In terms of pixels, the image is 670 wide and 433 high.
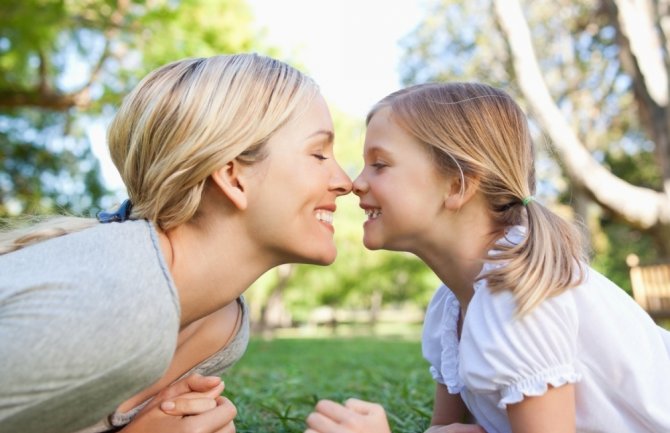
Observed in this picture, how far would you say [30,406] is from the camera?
1428 millimetres

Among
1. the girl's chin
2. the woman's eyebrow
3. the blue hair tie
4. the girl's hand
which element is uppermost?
the woman's eyebrow

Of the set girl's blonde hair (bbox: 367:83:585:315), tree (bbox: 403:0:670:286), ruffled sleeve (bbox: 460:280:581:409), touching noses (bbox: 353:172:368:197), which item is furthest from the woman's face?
tree (bbox: 403:0:670:286)

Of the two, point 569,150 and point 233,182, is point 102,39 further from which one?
point 233,182

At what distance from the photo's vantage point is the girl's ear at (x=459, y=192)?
214 centimetres

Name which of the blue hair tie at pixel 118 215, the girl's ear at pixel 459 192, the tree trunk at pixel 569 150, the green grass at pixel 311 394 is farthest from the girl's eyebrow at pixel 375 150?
the tree trunk at pixel 569 150

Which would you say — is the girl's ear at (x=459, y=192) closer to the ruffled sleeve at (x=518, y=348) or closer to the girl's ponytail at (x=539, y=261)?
the girl's ponytail at (x=539, y=261)

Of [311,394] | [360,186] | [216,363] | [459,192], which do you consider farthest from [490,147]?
[311,394]

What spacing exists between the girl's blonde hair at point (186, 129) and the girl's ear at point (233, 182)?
0.03 metres

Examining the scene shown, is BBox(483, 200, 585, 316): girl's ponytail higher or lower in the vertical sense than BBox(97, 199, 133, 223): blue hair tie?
lower

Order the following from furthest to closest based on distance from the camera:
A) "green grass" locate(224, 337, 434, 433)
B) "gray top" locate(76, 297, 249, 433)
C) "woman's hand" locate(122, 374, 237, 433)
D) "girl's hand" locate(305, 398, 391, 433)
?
1. "green grass" locate(224, 337, 434, 433)
2. "gray top" locate(76, 297, 249, 433)
3. "woman's hand" locate(122, 374, 237, 433)
4. "girl's hand" locate(305, 398, 391, 433)

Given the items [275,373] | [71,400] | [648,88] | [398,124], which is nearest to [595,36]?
[648,88]

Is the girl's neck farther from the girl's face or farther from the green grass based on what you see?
the green grass

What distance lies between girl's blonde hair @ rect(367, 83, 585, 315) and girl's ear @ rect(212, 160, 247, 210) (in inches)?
24.0

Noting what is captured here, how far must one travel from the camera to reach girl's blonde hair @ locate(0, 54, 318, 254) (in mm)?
1922
